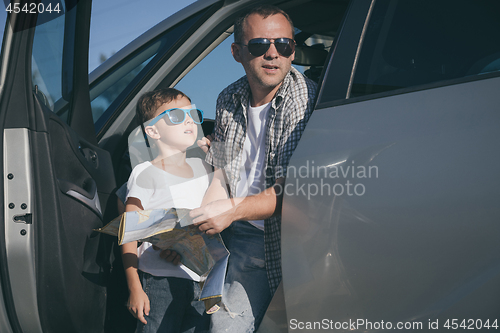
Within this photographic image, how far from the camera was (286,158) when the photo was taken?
1.41 metres

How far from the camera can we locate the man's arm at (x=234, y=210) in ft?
4.11

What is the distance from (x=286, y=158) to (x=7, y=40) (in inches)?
40.1

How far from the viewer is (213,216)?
4.11ft

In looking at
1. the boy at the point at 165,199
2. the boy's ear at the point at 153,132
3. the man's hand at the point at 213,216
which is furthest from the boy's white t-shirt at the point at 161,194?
the man's hand at the point at 213,216

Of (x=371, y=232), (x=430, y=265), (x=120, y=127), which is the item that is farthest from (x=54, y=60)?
(x=430, y=265)

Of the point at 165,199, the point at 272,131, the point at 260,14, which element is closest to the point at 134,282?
the point at 165,199

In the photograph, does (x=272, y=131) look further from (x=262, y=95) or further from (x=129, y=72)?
(x=129, y=72)

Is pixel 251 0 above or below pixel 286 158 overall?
above

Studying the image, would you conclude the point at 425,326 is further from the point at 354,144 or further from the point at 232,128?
the point at 232,128

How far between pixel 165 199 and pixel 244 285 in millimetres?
491

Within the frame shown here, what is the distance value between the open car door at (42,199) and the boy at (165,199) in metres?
0.17

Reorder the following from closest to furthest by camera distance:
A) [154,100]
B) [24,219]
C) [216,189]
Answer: [24,219] < [216,189] < [154,100]

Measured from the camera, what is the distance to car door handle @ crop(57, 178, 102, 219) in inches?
56.4

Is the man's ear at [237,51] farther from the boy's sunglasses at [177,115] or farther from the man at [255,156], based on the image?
the boy's sunglasses at [177,115]
